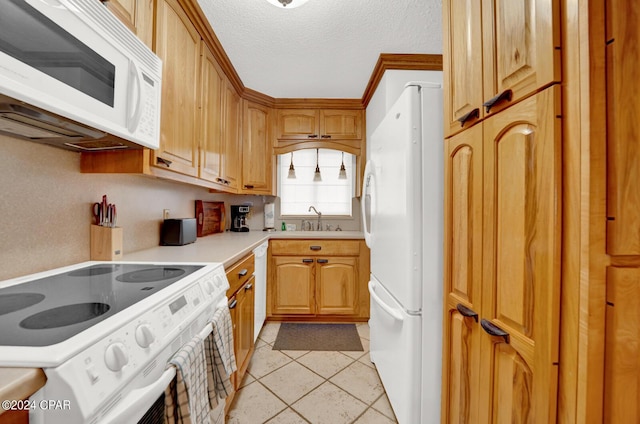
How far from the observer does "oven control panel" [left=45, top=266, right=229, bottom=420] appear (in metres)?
0.49

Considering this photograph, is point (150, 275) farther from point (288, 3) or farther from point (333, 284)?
point (333, 284)

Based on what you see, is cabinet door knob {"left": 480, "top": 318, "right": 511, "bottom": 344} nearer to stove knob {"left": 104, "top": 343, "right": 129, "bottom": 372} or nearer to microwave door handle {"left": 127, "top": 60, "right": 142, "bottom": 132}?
stove knob {"left": 104, "top": 343, "right": 129, "bottom": 372}

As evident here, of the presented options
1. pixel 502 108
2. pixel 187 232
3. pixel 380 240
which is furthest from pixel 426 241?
pixel 187 232

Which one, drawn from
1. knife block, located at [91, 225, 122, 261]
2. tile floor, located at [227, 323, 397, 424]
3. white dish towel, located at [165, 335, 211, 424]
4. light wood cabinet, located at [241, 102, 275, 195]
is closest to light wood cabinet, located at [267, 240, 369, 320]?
tile floor, located at [227, 323, 397, 424]

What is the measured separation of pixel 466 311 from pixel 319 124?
8.41ft

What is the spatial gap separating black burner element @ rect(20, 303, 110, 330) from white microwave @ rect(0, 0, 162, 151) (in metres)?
0.52

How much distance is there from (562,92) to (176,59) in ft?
5.63

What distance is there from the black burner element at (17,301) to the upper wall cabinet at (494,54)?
4.83ft

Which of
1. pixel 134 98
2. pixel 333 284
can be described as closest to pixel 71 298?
pixel 134 98

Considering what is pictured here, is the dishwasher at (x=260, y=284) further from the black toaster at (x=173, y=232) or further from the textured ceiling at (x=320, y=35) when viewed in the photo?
the textured ceiling at (x=320, y=35)

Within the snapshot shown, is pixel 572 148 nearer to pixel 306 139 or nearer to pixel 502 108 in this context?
pixel 502 108

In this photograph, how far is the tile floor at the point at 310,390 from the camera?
1523 millimetres

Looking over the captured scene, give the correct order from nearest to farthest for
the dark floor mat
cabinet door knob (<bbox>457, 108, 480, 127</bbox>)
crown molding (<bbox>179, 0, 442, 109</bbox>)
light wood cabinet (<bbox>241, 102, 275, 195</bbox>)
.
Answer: cabinet door knob (<bbox>457, 108, 480, 127</bbox>), crown molding (<bbox>179, 0, 442, 109</bbox>), the dark floor mat, light wood cabinet (<bbox>241, 102, 275, 195</bbox>)

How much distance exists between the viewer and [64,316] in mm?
661
